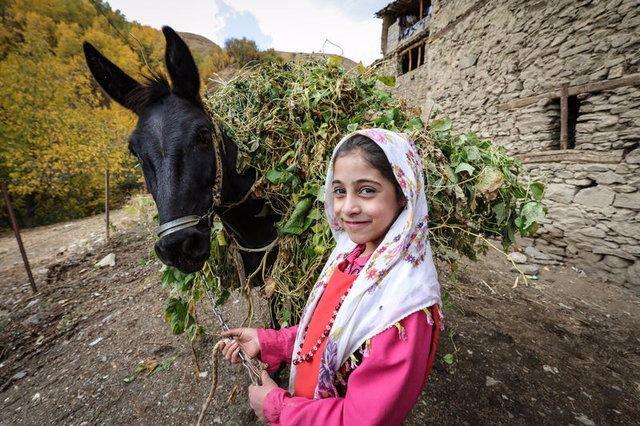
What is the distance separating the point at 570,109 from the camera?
5.80m

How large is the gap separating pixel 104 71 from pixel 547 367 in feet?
17.7

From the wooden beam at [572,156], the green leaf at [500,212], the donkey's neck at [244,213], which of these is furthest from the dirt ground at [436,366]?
the wooden beam at [572,156]

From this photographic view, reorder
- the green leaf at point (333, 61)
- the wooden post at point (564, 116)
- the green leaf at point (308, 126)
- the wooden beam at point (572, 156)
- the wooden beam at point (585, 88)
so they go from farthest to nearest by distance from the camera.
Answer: the wooden post at point (564, 116)
the wooden beam at point (572, 156)
the wooden beam at point (585, 88)
the green leaf at point (333, 61)
the green leaf at point (308, 126)

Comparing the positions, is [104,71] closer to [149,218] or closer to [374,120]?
[149,218]

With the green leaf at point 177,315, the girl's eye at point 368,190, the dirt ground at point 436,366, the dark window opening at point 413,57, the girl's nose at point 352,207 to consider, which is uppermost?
the dark window opening at point 413,57

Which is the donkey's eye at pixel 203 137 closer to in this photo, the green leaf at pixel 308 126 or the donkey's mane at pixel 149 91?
the donkey's mane at pixel 149 91

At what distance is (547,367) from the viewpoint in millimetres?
3268

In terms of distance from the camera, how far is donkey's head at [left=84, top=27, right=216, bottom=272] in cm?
152

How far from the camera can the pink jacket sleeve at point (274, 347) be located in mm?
1605

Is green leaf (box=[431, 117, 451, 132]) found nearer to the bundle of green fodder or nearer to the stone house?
the bundle of green fodder

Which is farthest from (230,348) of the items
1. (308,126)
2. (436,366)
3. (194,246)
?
(436,366)

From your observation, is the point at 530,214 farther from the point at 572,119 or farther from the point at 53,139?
the point at 53,139

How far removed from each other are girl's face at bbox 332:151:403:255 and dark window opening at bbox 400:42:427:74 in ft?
47.4

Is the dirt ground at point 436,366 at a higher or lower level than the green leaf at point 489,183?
lower
